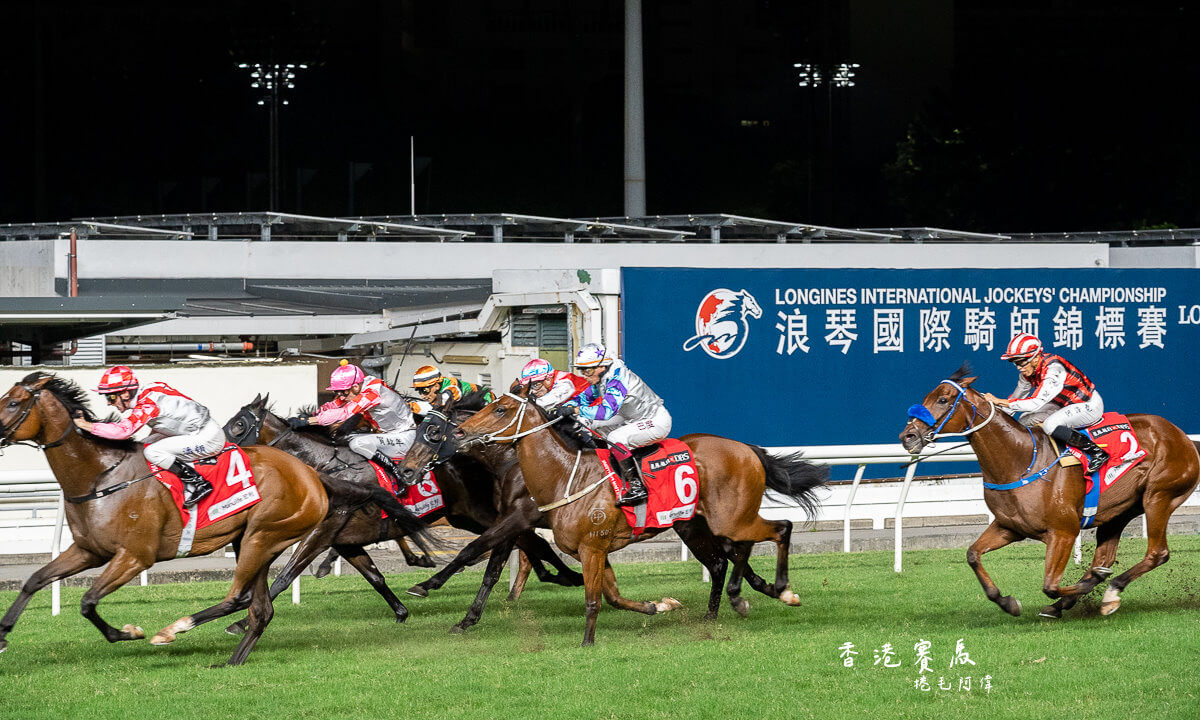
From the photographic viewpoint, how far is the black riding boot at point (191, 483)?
6453 millimetres

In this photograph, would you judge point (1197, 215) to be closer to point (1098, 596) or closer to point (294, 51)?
point (294, 51)

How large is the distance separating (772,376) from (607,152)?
988 inches

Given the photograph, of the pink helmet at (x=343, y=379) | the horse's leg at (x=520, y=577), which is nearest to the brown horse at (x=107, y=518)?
the pink helmet at (x=343, y=379)

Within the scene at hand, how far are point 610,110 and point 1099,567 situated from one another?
29.6 m

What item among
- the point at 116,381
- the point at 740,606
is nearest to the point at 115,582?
the point at 116,381

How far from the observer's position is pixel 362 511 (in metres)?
7.64

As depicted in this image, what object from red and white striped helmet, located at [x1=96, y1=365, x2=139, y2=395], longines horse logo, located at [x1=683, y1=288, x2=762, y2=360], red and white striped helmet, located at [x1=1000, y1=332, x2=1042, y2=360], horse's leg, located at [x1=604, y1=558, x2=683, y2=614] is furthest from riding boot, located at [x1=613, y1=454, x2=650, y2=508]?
longines horse logo, located at [x1=683, y1=288, x2=762, y2=360]

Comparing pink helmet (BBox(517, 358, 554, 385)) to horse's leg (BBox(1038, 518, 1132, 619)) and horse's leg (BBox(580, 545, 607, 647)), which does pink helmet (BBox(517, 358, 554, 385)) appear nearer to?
horse's leg (BBox(580, 545, 607, 647))

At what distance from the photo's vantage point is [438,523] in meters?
8.58

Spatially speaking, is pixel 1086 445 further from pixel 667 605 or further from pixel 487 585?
pixel 487 585

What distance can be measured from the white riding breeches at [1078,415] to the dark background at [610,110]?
2472 cm

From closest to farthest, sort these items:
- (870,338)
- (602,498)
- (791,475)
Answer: (602,498) < (791,475) < (870,338)

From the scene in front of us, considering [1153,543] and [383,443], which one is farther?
[383,443]

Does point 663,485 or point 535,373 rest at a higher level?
point 535,373
